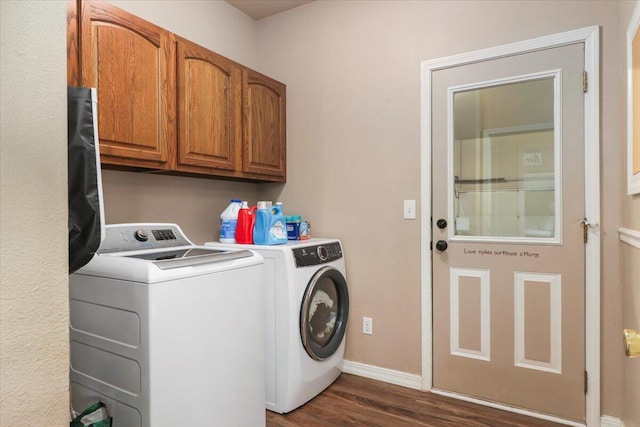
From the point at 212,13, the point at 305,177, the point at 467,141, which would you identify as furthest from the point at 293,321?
the point at 212,13

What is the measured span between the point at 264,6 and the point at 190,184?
1.47 m

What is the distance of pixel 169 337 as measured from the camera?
4.72 feet

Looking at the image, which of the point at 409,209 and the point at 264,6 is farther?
the point at 264,6

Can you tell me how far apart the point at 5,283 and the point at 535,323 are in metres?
2.30

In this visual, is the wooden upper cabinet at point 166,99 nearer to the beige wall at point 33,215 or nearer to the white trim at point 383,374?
the beige wall at point 33,215

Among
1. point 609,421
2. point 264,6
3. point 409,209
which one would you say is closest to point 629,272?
point 609,421

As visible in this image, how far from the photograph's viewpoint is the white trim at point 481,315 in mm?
2238

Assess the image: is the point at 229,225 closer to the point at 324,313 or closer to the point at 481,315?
the point at 324,313

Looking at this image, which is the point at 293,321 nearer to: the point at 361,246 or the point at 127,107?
the point at 361,246

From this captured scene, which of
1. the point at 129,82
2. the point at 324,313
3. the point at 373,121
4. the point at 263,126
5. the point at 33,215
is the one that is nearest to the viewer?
the point at 33,215

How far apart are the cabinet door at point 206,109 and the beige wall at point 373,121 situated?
1.98 feet

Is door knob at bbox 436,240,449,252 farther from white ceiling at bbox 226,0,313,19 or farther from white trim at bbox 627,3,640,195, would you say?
white ceiling at bbox 226,0,313,19

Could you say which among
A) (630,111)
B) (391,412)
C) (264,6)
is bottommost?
(391,412)

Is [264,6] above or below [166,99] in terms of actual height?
above
